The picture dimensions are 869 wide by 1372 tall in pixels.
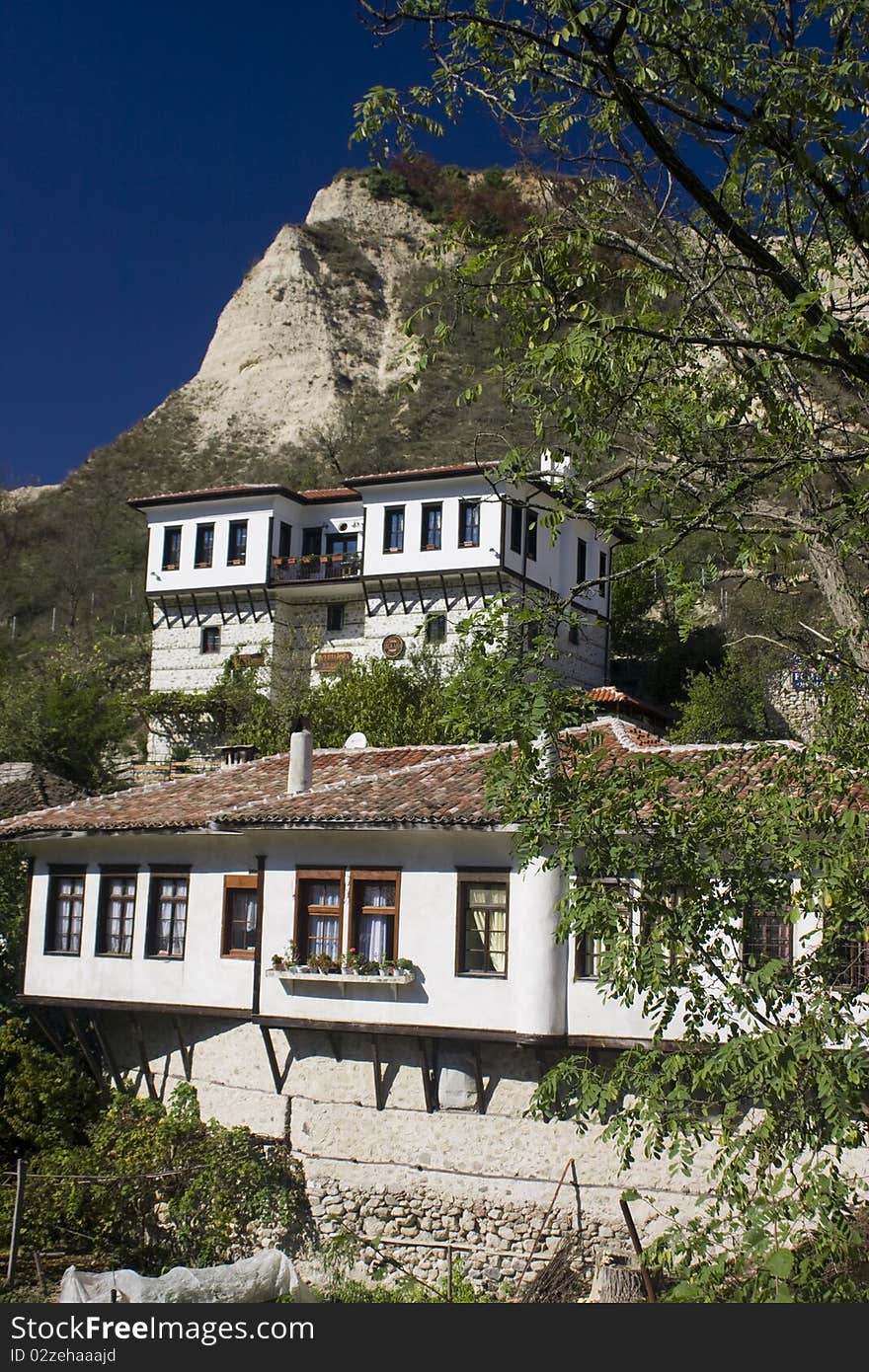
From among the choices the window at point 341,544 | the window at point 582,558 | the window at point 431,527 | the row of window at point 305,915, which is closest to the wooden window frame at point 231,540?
the window at point 341,544

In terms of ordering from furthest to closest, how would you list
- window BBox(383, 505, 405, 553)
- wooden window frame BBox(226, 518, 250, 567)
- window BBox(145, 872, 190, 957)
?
wooden window frame BBox(226, 518, 250, 567), window BBox(383, 505, 405, 553), window BBox(145, 872, 190, 957)

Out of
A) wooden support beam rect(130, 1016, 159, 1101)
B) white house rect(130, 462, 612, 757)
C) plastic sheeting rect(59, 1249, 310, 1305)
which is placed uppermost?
white house rect(130, 462, 612, 757)

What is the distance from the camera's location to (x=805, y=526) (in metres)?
7.36

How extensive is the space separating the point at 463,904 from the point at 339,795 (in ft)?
7.48

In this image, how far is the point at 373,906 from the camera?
14.8 metres

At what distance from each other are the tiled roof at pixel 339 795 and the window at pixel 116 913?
2.76 feet

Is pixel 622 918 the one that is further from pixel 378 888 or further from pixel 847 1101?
pixel 378 888

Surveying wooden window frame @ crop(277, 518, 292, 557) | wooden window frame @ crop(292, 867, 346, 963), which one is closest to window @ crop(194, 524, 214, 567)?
wooden window frame @ crop(277, 518, 292, 557)

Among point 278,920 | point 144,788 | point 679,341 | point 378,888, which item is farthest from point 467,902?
point 679,341

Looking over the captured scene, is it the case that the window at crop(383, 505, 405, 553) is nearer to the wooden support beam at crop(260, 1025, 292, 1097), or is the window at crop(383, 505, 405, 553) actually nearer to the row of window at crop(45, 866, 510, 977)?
the row of window at crop(45, 866, 510, 977)

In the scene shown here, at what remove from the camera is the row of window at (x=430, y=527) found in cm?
3306

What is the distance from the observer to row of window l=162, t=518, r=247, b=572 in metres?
36.8

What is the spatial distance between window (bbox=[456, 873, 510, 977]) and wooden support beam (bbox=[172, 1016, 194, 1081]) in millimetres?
4245

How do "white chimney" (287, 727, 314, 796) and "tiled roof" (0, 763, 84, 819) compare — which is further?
"tiled roof" (0, 763, 84, 819)
